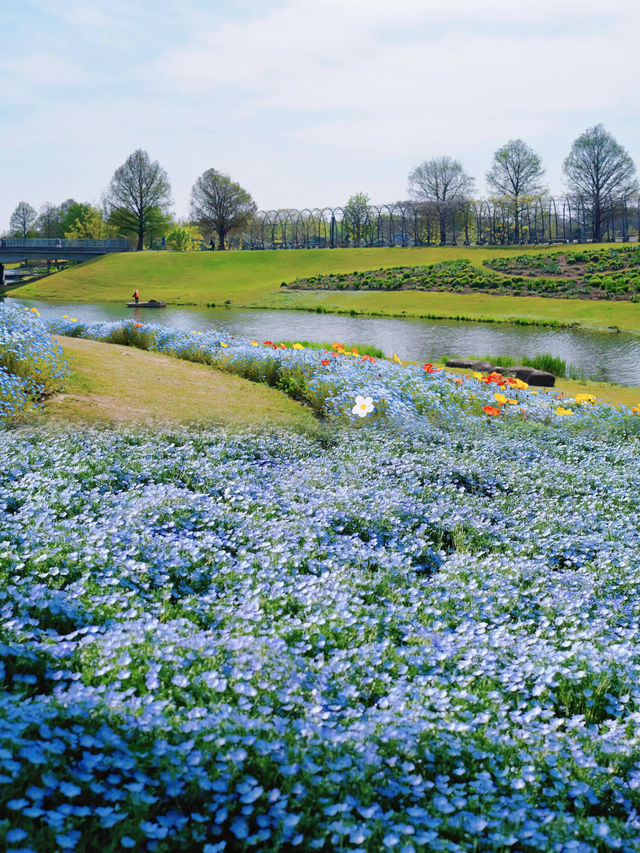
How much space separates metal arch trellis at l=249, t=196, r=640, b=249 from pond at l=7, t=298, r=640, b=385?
3741cm

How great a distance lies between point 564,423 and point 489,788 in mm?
7889

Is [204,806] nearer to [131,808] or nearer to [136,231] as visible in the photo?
[131,808]

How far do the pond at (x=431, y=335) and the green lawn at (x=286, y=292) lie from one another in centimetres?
330

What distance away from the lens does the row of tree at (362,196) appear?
2542 inches

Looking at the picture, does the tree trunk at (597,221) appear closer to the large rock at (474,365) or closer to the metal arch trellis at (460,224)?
the metal arch trellis at (460,224)

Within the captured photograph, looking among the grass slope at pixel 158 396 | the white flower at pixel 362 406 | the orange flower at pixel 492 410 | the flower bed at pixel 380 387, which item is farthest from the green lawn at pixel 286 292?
the white flower at pixel 362 406

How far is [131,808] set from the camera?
7.97 feet

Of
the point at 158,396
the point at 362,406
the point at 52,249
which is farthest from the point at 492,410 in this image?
the point at 52,249

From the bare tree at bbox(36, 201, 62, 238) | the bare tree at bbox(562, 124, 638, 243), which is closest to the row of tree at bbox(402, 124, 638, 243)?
the bare tree at bbox(562, 124, 638, 243)

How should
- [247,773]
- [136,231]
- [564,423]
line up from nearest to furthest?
1. [247,773]
2. [564,423]
3. [136,231]

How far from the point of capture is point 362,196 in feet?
275

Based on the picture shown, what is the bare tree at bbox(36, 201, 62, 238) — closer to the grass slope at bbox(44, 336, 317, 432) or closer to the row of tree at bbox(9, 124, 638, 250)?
the row of tree at bbox(9, 124, 638, 250)

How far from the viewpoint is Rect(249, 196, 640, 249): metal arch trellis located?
6581cm

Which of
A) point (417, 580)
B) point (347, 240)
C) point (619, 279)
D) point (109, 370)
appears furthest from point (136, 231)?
point (417, 580)
